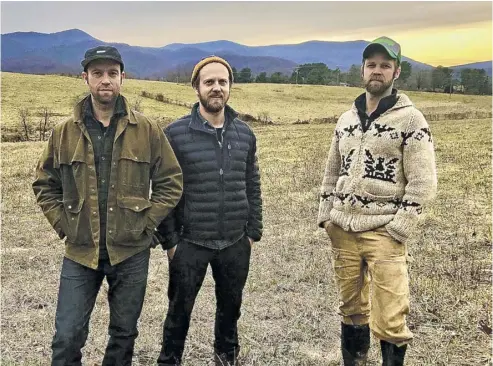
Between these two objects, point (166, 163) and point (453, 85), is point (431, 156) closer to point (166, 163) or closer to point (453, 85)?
point (166, 163)

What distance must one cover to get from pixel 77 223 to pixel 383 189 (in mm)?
1985

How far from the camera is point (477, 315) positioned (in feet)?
16.0

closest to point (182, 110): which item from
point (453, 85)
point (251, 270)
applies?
point (251, 270)

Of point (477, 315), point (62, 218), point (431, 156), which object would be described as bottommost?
point (477, 315)

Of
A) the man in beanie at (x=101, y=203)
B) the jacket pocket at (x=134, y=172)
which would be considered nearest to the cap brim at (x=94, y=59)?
the man in beanie at (x=101, y=203)

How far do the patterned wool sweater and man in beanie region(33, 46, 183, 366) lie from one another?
123 cm

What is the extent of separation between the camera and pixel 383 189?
11.0 ft

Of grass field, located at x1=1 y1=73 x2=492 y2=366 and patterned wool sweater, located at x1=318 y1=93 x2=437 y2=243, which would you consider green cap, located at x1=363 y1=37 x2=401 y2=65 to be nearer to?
patterned wool sweater, located at x1=318 y1=93 x2=437 y2=243

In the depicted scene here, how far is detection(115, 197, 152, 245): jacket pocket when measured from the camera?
3234 millimetres

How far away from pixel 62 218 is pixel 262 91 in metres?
55.5

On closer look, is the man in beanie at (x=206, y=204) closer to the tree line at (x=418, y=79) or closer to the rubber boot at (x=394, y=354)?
the rubber boot at (x=394, y=354)

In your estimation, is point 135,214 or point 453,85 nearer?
point 135,214

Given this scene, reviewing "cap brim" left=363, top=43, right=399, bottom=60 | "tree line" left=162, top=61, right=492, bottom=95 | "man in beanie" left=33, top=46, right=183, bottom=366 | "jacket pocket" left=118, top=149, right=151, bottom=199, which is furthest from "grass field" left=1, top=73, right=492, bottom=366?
"tree line" left=162, top=61, right=492, bottom=95

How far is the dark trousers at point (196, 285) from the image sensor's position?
358 cm
